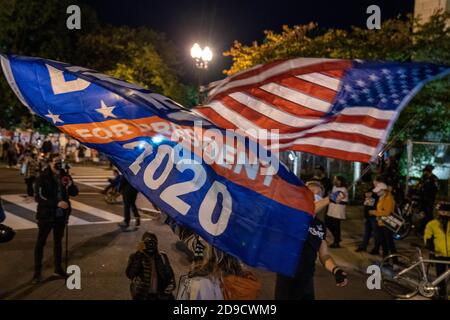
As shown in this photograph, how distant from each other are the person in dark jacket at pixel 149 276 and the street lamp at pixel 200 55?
12841mm

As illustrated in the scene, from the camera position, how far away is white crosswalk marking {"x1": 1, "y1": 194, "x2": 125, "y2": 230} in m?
11.0

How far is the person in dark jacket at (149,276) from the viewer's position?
3.92 meters

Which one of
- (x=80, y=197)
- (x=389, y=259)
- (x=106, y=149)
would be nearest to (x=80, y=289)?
(x=106, y=149)

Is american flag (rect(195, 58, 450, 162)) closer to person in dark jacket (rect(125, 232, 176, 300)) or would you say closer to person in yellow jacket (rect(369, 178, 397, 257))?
person in dark jacket (rect(125, 232, 176, 300))

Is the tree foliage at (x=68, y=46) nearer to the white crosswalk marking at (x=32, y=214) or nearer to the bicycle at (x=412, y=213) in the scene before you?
the white crosswalk marking at (x=32, y=214)

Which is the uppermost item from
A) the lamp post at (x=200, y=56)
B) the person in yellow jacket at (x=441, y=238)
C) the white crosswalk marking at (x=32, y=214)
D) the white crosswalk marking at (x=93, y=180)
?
the lamp post at (x=200, y=56)

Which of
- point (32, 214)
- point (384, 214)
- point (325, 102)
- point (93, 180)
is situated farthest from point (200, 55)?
point (325, 102)

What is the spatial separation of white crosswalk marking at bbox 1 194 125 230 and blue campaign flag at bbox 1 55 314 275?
8.02m

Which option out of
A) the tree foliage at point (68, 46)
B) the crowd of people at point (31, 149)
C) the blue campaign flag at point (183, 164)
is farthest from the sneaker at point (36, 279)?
the tree foliage at point (68, 46)

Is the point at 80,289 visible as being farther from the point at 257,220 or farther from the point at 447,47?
the point at 447,47

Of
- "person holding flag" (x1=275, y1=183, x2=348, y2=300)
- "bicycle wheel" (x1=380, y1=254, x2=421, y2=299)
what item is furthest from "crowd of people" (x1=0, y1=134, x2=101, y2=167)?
"person holding flag" (x1=275, y1=183, x2=348, y2=300)

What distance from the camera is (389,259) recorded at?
7816 mm

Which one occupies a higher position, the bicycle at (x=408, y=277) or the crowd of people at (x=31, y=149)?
the bicycle at (x=408, y=277)

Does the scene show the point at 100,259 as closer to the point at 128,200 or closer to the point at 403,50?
the point at 128,200
